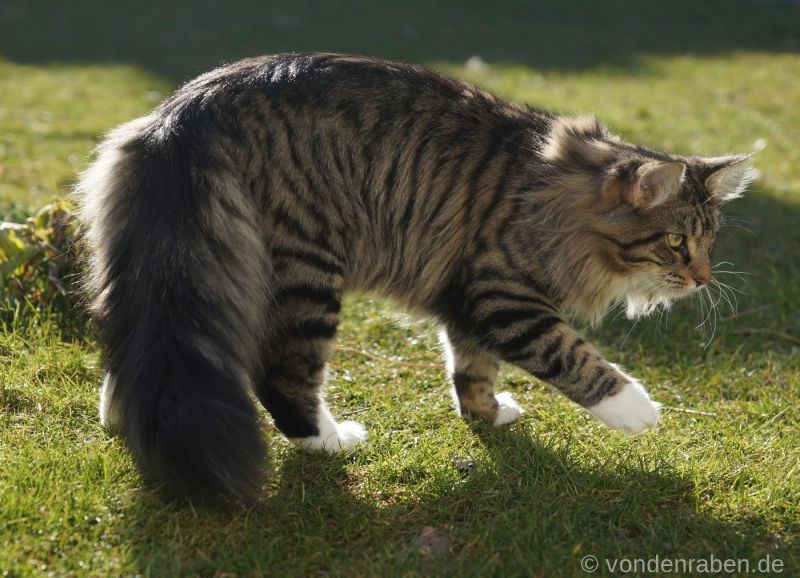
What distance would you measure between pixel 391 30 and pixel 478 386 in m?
7.64

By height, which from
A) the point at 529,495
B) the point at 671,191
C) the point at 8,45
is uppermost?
the point at 671,191

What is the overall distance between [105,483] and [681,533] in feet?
5.71

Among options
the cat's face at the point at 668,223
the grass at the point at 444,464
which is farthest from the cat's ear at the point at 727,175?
the grass at the point at 444,464

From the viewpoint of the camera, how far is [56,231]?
3.71 meters

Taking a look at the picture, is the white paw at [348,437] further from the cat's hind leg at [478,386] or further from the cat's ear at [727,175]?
the cat's ear at [727,175]

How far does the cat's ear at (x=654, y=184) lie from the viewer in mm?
2717

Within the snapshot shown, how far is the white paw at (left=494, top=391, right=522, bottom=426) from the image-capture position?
3199mm

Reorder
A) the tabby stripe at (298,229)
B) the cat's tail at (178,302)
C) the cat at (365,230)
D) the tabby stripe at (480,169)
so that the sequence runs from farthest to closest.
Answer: the tabby stripe at (480,169), the tabby stripe at (298,229), the cat at (365,230), the cat's tail at (178,302)

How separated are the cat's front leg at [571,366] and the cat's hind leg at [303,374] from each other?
56 centimetres

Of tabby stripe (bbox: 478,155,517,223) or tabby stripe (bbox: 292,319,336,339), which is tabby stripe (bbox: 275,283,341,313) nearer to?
tabby stripe (bbox: 292,319,336,339)

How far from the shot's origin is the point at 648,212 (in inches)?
113

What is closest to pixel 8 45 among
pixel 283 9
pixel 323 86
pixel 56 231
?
pixel 283 9

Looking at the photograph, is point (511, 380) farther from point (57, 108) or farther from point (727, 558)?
point (57, 108)

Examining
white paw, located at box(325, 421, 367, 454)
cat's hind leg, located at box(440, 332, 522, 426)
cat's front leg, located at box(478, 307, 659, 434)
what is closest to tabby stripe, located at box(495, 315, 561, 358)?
cat's front leg, located at box(478, 307, 659, 434)
